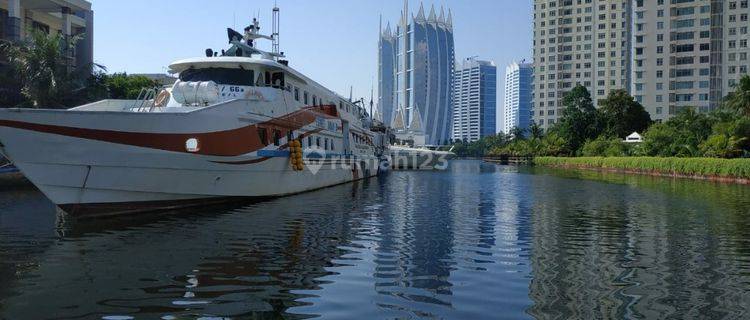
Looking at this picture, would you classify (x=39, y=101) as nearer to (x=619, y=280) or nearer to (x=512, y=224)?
(x=512, y=224)

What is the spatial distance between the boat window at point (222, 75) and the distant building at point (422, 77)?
167 m

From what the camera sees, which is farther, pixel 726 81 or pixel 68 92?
pixel 726 81

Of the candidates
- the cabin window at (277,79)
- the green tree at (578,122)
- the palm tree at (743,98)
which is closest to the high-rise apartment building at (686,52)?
the green tree at (578,122)

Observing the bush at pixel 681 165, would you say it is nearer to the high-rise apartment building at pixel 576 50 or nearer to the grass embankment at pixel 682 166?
the grass embankment at pixel 682 166

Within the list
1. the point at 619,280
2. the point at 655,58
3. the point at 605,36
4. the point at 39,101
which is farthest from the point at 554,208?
the point at 605,36

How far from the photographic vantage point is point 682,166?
1941 inches

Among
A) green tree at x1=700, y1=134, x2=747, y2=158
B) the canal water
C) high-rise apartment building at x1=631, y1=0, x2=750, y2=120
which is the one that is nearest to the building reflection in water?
the canal water

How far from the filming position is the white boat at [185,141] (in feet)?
51.1

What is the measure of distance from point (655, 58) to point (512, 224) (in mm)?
105477

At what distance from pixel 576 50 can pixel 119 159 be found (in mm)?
139396

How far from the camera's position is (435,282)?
9094 millimetres

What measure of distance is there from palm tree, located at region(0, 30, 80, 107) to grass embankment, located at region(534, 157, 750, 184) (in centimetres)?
4722

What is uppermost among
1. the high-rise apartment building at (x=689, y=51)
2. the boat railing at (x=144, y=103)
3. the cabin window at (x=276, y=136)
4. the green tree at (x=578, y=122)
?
the high-rise apartment building at (x=689, y=51)

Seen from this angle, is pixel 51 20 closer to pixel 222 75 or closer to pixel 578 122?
pixel 222 75
